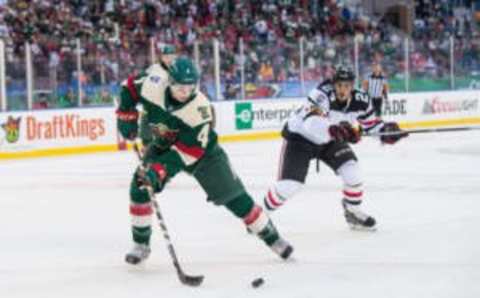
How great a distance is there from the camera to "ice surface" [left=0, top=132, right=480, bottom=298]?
5.05m

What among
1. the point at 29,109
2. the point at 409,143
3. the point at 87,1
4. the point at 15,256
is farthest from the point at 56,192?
the point at 87,1

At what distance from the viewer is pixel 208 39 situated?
19.0m

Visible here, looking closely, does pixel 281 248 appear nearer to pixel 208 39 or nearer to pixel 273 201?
pixel 273 201

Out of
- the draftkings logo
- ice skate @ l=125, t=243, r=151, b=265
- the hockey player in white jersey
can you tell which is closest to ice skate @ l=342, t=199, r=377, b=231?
the hockey player in white jersey

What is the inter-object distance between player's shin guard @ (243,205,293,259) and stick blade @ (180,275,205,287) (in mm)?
621

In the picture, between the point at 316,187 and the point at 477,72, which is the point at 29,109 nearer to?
the point at 316,187

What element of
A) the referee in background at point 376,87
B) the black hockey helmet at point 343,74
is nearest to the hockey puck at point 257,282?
the black hockey helmet at point 343,74

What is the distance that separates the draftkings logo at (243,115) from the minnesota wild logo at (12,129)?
153 inches

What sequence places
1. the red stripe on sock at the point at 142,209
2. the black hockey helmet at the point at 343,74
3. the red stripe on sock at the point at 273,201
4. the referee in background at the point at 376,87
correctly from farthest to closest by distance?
1. the referee in background at the point at 376,87
2. the red stripe on sock at the point at 273,201
3. the black hockey helmet at the point at 343,74
4. the red stripe on sock at the point at 142,209

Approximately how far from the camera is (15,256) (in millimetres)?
6055

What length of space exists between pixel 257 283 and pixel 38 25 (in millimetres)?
12533

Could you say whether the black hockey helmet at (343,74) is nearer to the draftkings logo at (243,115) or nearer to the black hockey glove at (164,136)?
the black hockey glove at (164,136)

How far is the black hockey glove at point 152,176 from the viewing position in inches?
205

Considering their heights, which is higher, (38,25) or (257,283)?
(38,25)
